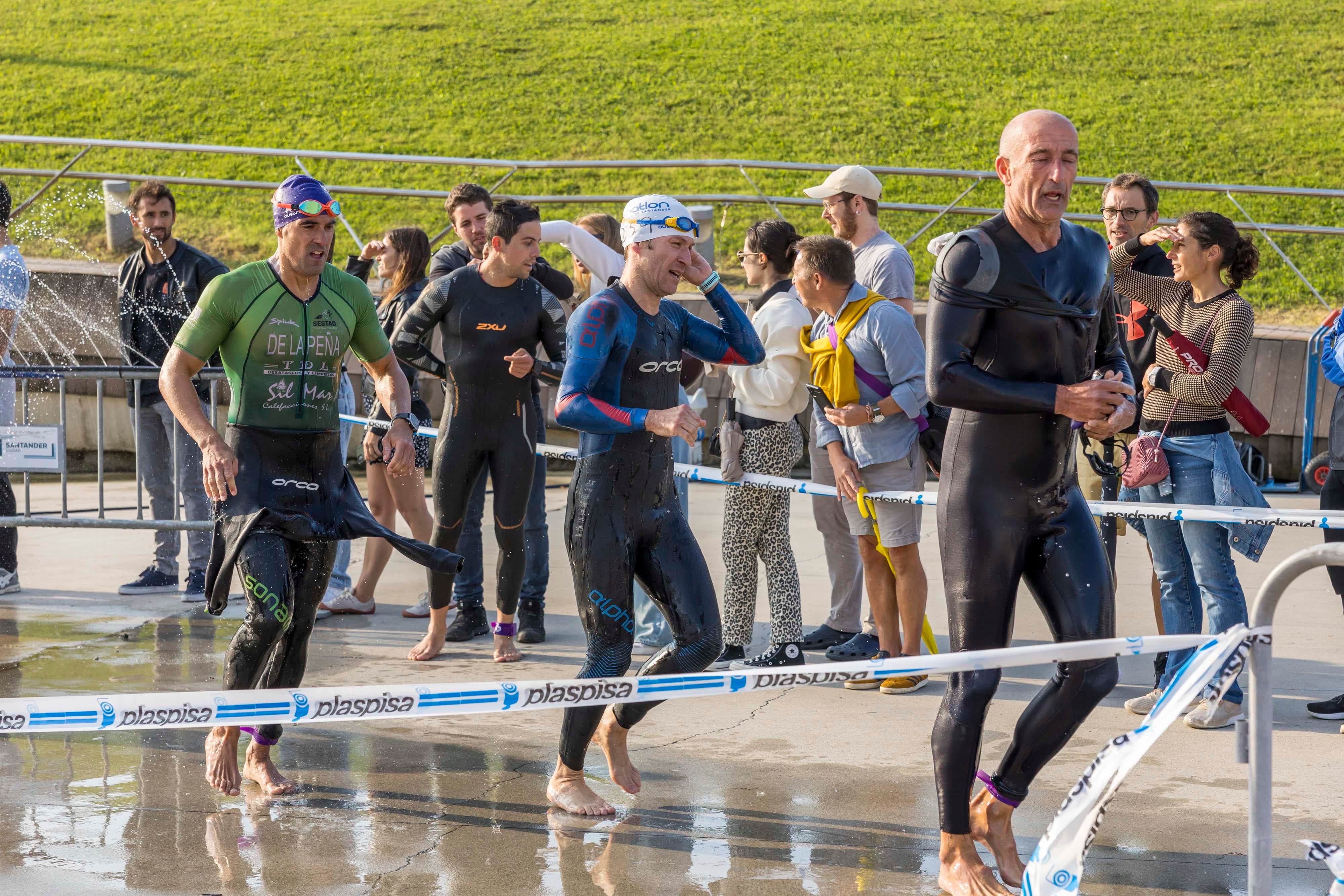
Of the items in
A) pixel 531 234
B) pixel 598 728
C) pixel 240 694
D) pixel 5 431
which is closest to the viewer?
pixel 240 694

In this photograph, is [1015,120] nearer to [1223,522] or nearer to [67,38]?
[1223,522]

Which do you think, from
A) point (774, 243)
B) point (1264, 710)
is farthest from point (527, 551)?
point (1264, 710)

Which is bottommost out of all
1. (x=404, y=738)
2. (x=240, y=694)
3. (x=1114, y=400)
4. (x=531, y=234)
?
(x=404, y=738)

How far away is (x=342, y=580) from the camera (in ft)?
25.5

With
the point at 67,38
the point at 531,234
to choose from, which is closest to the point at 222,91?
the point at 67,38

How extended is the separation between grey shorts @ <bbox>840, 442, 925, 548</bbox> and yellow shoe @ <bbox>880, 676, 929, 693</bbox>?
0.59 m

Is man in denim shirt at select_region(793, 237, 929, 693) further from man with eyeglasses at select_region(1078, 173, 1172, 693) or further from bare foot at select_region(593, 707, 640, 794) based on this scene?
bare foot at select_region(593, 707, 640, 794)

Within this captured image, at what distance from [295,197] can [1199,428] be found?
3.51m

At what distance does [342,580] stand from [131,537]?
2.64 m

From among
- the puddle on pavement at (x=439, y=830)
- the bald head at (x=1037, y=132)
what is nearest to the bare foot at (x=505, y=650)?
the puddle on pavement at (x=439, y=830)

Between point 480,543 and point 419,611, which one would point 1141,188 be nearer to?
point 480,543

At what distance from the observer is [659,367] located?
4.68m

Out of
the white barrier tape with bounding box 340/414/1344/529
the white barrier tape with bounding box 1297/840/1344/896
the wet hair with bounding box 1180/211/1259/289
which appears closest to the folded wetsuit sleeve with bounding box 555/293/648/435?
the white barrier tape with bounding box 340/414/1344/529

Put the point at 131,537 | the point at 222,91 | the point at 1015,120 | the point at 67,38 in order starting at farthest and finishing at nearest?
the point at 67,38 → the point at 222,91 → the point at 131,537 → the point at 1015,120
